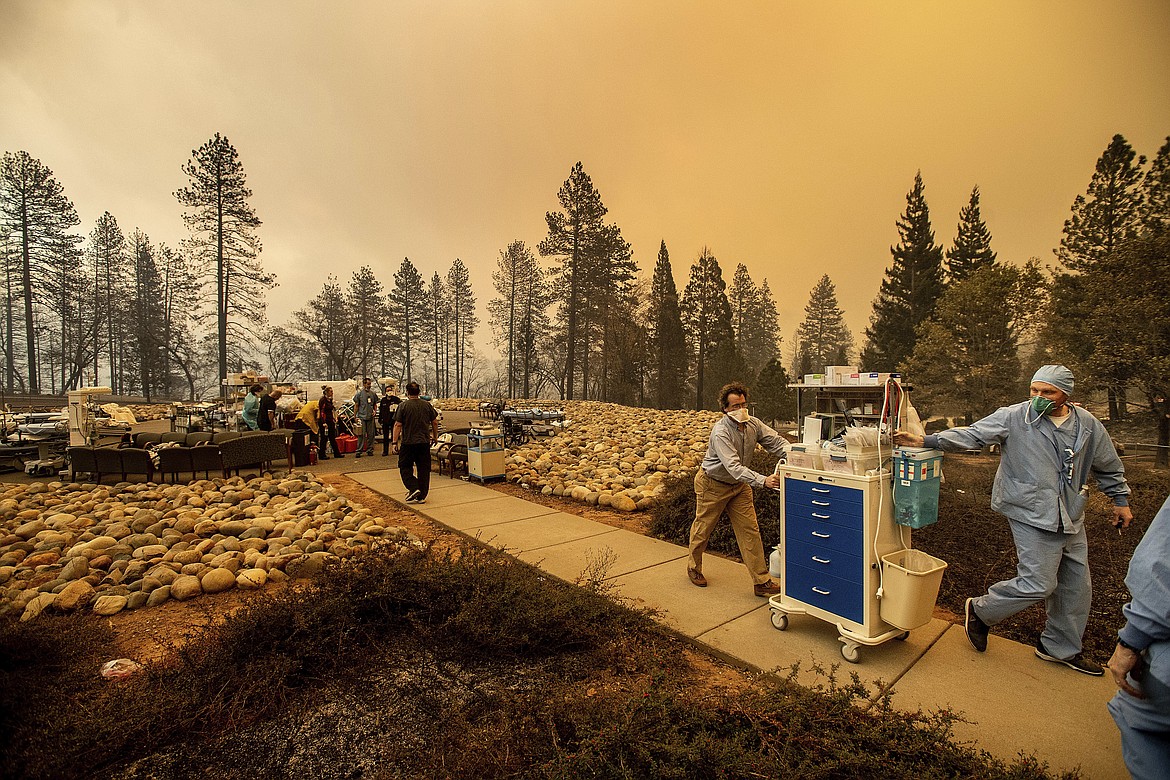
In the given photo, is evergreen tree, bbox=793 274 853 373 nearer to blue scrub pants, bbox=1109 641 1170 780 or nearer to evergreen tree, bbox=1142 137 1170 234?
evergreen tree, bbox=1142 137 1170 234

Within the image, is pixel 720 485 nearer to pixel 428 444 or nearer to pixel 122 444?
pixel 428 444

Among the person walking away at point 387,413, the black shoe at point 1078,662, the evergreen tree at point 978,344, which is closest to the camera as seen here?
the black shoe at point 1078,662

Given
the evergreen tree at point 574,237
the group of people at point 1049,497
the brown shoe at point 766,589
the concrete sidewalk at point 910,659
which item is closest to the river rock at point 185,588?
the concrete sidewalk at point 910,659

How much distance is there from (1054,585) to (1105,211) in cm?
2761

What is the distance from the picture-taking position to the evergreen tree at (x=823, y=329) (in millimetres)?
58656

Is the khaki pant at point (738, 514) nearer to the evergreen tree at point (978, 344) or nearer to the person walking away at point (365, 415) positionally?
the person walking away at point (365, 415)

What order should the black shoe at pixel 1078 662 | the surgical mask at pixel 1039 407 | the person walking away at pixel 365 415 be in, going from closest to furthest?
the black shoe at pixel 1078 662 → the surgical mask at pixel 1039 407 → the person walking away at pixel 365 415

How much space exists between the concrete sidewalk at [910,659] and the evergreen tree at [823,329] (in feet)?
190

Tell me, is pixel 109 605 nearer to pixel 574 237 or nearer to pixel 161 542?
pixel 161 542

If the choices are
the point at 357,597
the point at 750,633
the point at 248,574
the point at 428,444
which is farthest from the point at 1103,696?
the point at 428,444

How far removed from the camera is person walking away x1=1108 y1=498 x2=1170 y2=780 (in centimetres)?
154

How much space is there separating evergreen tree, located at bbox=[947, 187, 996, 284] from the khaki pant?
125 ft

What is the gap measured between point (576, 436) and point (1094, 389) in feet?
60.0

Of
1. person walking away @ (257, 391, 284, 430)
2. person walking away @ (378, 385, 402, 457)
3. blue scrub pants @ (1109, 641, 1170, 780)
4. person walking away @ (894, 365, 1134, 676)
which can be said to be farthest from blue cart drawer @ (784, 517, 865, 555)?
person walking away @ (257, 391, 284, 430)
